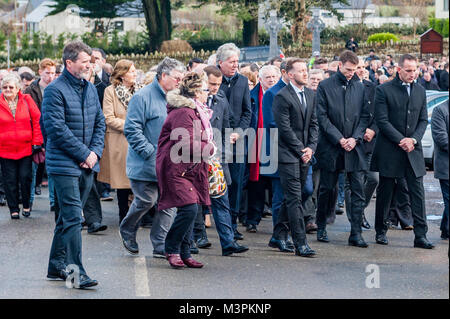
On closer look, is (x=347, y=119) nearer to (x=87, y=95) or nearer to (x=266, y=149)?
(x=266, y=149)

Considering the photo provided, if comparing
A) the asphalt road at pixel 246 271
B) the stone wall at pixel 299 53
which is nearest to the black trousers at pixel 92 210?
the asphalt road at pixel 246 271

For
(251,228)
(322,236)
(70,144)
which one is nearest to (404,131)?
(322,236)

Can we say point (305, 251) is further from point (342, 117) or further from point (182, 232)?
point (342, 117)

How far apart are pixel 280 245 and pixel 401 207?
7.33 ft

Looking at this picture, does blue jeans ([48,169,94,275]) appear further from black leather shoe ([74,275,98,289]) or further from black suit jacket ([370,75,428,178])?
black suit jacket ([370,75,428,178])

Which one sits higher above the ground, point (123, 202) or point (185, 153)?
point (185, 153)

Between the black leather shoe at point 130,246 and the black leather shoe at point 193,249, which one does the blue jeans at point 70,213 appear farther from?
the black leather shoe at point 193,249

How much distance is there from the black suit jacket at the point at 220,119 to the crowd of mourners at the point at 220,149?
0.01 metres

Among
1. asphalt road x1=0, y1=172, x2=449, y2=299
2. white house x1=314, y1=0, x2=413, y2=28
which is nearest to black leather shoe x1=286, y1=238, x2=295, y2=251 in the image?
asphalt road x1=0, y1=172, x2=449, y2=299

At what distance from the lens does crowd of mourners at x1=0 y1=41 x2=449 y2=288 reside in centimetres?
772

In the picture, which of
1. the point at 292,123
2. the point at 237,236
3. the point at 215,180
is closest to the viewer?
the point at 215,180

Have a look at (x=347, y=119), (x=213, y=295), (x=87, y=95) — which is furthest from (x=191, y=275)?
(x=347, y=119)

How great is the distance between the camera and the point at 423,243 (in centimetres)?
966

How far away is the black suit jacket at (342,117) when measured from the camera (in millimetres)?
9789
